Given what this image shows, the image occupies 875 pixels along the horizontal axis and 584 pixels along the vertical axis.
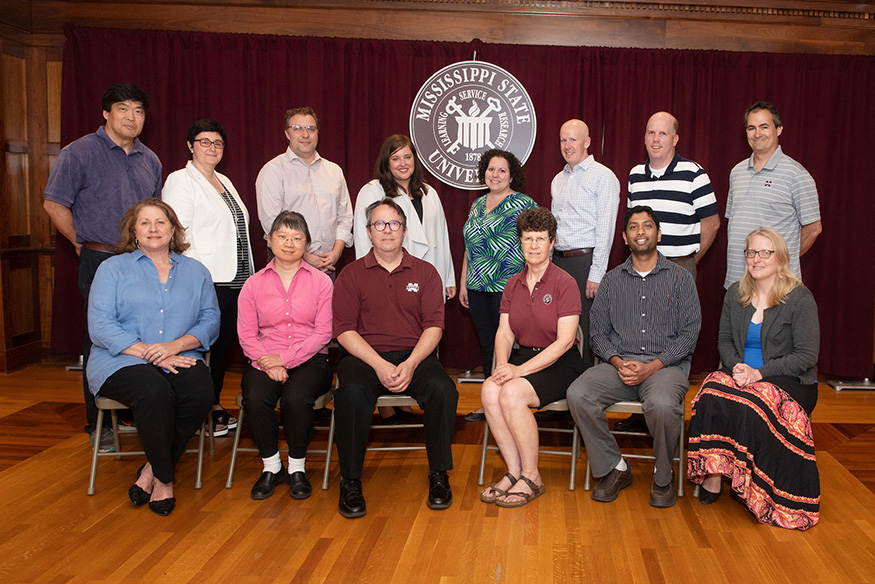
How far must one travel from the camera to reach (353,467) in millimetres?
2900

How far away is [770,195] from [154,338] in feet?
10.9

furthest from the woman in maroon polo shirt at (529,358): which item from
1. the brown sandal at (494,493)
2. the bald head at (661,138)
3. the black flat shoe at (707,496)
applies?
the bald head at (661,138)

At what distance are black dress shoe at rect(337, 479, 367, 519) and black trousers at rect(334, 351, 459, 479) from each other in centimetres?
3

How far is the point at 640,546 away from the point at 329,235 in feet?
7.88

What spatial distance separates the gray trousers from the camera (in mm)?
2900

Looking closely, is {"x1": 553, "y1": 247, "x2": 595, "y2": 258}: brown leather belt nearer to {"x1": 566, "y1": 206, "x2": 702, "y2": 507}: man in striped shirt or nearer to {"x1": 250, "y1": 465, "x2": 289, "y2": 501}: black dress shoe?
{"x1": 566, "y1": 206, "x2": 702, "y2": 507}: man in striped shirt

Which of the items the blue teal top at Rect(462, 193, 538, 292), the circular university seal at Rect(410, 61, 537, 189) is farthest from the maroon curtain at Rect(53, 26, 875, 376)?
the blue teal top at Rect(462, 193, 538, 292)

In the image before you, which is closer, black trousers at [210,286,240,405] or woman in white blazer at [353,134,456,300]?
black trousers at [210,286,240,405]

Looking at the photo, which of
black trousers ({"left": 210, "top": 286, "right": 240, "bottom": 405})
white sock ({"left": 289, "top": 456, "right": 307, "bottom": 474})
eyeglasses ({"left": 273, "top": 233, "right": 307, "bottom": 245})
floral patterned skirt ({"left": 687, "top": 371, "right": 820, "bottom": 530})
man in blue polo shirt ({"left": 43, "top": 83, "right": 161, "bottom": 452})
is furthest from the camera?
black trousers ({"left": 210, "top": 286, "right": 240, "bottom": 405})

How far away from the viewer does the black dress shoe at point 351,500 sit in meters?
2.79

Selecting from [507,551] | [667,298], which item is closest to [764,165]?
[667,298]

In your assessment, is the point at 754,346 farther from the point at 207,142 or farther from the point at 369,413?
the point at 207,142

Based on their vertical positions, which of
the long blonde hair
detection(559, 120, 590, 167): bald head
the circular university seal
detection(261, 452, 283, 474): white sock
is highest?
the circular university seal

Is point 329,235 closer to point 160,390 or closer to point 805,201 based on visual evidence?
point 160,390
